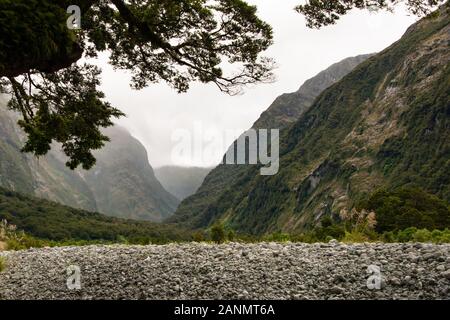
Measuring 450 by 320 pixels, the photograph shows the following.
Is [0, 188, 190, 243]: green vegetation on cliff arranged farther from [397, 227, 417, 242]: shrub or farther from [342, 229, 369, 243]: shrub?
[342, 229, 369, 243]: shrub

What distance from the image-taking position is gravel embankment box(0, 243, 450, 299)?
26.7ft

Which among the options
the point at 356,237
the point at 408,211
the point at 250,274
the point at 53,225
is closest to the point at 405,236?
the point at 356,237

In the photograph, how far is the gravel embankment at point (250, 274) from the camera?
320 inches

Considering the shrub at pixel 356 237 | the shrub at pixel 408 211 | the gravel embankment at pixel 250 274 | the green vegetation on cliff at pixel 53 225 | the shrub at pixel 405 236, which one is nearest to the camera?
the gravel embankment at pixel 250 274

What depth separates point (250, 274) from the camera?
9.32 m

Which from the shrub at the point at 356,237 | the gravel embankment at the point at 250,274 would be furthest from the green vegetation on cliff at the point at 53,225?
the gravel embankment at the point at 250,274

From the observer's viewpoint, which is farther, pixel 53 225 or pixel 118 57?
pixel 53 225

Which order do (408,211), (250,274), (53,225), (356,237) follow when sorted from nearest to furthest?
(250,274) < (356,237) < (408,211) < (53,225)

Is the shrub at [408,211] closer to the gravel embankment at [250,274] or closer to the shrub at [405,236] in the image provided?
the shrub at [405,236]

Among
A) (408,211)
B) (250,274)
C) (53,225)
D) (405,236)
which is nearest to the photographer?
(250,274)

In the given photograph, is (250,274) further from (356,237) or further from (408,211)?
(408,211)

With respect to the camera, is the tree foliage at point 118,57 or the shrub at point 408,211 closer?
the tree foliage at point 118,57

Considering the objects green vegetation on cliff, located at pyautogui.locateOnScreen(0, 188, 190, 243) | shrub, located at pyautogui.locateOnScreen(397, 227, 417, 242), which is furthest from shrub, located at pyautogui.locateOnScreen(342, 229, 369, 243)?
green vegetation on cliff, located at pyautogui.locateOnScreen(0, 188, 190, 243)

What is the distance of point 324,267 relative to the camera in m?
9.39
